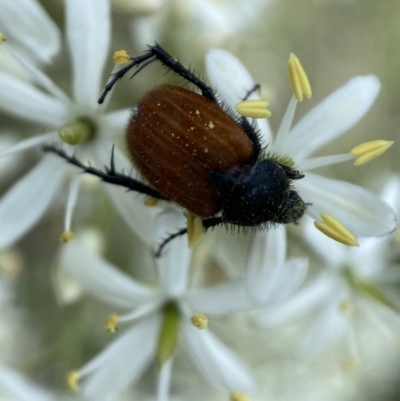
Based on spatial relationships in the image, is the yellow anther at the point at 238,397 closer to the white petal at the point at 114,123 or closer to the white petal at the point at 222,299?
the white petal at the point at 222,299

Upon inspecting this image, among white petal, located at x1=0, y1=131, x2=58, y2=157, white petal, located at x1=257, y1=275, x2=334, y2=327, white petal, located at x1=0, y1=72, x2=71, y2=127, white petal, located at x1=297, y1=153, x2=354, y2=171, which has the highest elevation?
white petal, located at x1=0, y1=72, x2=71, y2=127

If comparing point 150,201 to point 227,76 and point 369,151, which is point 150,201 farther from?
point 369,151

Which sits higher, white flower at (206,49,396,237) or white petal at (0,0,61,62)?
white petal at (0,0,61,62)

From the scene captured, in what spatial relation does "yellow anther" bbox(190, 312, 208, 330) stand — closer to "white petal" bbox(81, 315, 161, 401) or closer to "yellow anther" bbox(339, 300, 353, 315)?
"white petal" bbox(81, 315, 161, 401)

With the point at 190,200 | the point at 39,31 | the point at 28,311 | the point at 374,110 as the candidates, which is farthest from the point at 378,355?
the point at 39,31

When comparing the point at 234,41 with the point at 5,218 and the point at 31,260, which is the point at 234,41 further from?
the point at 31,260

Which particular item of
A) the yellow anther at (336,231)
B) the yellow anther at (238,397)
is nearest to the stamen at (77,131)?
the yellow anther at (336,231)

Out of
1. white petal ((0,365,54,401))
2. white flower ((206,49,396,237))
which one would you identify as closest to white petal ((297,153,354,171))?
white flower ((206,49,396,237))
